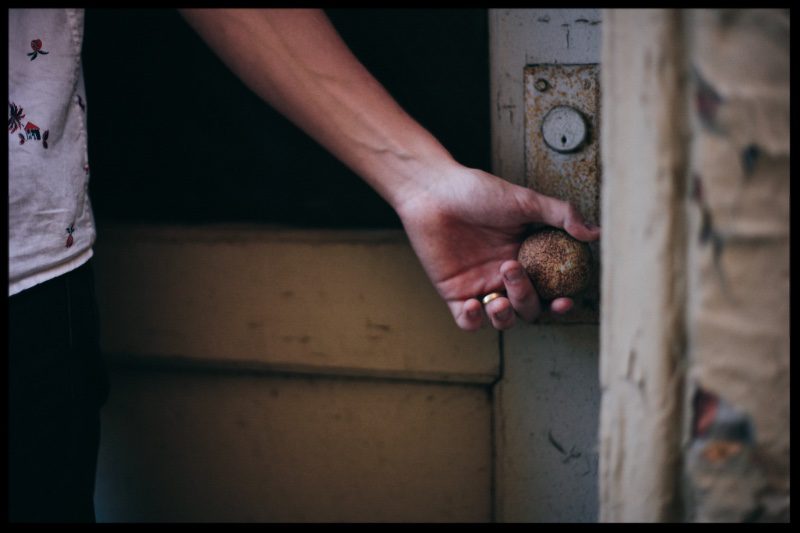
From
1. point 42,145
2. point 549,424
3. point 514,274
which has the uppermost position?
point 42,145

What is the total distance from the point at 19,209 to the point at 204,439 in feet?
1.68

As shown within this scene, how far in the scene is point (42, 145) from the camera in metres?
0.66

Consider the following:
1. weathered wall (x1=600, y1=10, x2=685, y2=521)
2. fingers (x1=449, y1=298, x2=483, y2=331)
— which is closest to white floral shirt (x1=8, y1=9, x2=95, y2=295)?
fingers (x1=449, y1=298, x2=483, y2=331)

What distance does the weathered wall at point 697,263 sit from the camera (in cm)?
39

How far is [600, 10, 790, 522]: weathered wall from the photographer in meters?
0.39

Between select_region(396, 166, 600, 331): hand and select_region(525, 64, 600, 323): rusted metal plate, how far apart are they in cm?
8

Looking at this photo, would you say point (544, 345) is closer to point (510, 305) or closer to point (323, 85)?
point (510, 305)

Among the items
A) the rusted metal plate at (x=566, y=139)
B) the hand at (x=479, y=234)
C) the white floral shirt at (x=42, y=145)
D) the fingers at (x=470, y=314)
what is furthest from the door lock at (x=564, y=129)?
the white floral shirt at (x=42, y=145)

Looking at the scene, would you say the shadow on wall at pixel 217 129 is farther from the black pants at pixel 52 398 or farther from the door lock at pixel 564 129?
the black pants at pixel 52 398

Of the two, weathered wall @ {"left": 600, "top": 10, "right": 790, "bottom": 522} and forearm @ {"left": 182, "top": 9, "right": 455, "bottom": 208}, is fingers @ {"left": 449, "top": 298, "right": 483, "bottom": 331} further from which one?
weathered wall @ {"left": 600, "top": 10, "right": 790, "bottom": 522}

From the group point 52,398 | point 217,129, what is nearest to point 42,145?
point 52,398

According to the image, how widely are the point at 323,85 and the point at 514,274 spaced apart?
30 centimetres

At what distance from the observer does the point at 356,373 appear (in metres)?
0.95
